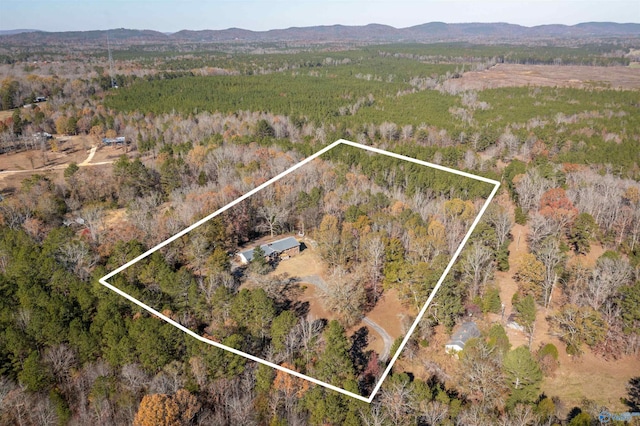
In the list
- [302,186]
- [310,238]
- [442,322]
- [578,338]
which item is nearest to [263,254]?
[310,238]

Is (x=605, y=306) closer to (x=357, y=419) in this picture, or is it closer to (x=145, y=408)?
(x=357, y=419)

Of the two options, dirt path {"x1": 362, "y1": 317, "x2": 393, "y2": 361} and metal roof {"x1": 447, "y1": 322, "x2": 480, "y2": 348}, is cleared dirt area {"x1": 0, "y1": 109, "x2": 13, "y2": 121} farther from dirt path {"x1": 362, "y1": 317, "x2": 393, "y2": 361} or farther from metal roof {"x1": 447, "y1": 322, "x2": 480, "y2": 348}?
dirt path {"x1": 362, "y1": 317, "x2": 393, "y2": 361}

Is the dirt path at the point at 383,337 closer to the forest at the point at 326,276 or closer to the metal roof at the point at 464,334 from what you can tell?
the forest at the point at 326,276

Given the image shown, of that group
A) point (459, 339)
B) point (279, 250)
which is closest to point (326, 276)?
point (279, 250)

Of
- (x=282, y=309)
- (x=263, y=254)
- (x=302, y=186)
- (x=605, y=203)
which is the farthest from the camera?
(x=605, y=203)

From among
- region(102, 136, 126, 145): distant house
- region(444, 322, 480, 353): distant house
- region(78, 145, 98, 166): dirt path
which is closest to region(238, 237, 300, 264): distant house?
region(444, 322, 480, 353): distant house
